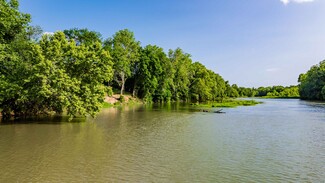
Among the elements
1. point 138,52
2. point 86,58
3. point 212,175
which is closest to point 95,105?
point 86,58

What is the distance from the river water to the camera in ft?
41.9

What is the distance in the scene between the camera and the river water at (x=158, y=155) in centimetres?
1276

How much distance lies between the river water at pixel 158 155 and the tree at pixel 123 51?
144ft

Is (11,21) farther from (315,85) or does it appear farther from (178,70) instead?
(315,85)

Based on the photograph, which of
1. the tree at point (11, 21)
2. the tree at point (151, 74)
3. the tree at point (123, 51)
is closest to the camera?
the tree at point (11, 21)

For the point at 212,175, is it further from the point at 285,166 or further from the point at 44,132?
the point at 44,132

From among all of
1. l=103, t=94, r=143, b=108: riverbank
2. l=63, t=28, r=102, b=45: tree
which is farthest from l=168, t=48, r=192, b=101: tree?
l=63, t=28, r=102, b=45: tree

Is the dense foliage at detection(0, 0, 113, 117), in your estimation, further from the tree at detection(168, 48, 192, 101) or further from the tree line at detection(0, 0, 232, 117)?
the tree at detection(168, 48, 192, 101)

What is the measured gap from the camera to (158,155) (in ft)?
54.2

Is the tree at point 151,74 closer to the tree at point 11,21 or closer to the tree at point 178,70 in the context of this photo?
the tree at point 178,70

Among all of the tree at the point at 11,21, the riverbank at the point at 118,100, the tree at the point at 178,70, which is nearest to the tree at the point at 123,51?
the riverbank at the point at 118,100

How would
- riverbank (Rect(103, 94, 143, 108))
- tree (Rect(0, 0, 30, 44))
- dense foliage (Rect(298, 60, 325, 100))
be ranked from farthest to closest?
1. dense foliage (Rect(298, 60, 325, 100))
2. riverbank (Rect(103, 94, 143, 108))
3. tree (Rect(0, 0, 30, 44))

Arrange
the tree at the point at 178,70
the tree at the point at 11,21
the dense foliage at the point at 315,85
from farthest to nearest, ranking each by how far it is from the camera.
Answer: the dense foliage at the point at 315,85 < the tree at the point at 178,70 < the tree at the point at 11,21

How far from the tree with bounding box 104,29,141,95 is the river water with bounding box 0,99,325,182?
44033 millimetres
